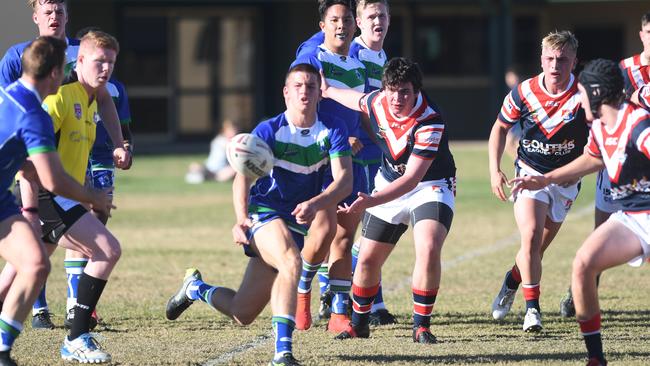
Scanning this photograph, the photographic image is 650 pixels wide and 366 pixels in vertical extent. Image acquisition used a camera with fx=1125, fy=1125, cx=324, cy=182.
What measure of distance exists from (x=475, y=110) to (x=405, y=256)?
20344 millimetres

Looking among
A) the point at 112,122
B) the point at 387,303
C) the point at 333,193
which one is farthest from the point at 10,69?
the point at 387,303

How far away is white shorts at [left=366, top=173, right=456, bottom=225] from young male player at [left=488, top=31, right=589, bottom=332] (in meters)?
0.44

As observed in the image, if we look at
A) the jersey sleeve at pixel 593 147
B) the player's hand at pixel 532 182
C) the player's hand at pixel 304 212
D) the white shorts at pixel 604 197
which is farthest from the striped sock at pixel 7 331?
the white shorts at pixel 604 197

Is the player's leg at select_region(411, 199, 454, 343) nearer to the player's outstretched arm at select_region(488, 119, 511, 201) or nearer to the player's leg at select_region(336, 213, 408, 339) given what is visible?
the player's leg at select_region(336, 213, 408, 339)

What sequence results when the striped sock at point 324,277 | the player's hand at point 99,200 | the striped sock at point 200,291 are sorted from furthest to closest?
the striped sock at point 324,277 < the striped sock at point 200,291 < the player's hand at point 99,200

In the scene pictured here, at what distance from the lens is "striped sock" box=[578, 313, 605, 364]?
6.48 m

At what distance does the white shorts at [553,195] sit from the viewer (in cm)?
832

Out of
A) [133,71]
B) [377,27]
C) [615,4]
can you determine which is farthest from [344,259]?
[615,4]

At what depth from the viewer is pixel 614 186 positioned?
21.5 ft

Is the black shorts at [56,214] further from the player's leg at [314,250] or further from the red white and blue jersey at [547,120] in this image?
the red white and blue jersey at [547,120]

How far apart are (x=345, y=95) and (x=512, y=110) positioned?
4.09ft

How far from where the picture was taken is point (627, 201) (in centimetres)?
649

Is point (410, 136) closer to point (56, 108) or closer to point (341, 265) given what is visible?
point (341, 265)

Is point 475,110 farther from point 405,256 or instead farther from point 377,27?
point 377,27
